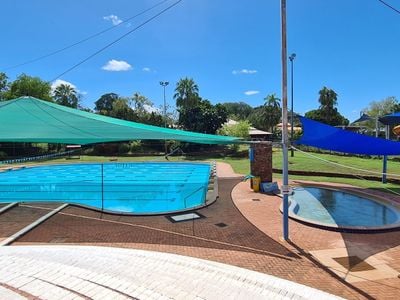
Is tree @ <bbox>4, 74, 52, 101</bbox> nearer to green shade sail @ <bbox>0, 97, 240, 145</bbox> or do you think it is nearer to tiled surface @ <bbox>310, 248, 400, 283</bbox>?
green shade sail @ <bbox>0, 97, 240, 145</bbox>

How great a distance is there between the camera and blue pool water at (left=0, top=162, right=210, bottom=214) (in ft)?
52.2

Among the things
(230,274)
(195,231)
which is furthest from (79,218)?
(230,274)

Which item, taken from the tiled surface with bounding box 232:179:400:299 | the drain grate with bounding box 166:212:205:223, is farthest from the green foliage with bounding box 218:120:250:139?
the drain grate with bounding box 166:212:205:223

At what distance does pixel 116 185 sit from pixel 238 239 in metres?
13.5

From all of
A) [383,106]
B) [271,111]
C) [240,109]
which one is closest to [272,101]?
[271,111]

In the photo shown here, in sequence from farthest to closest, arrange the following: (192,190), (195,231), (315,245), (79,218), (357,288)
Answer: (192,190)
(79,218)
(195,231)
(315,245)
(357,288)

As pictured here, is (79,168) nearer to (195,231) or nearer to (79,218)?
(79,218)

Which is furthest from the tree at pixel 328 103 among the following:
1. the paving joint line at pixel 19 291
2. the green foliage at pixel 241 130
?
the paving joint line at pixel 19 291

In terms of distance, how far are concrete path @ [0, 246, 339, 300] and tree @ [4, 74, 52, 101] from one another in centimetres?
4116

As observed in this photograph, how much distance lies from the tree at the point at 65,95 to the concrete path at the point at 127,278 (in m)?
59.5

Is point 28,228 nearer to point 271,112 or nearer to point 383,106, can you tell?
point 271,112

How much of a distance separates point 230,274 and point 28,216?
25.6 feet

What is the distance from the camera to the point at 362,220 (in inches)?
427

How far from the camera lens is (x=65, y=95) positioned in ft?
206
